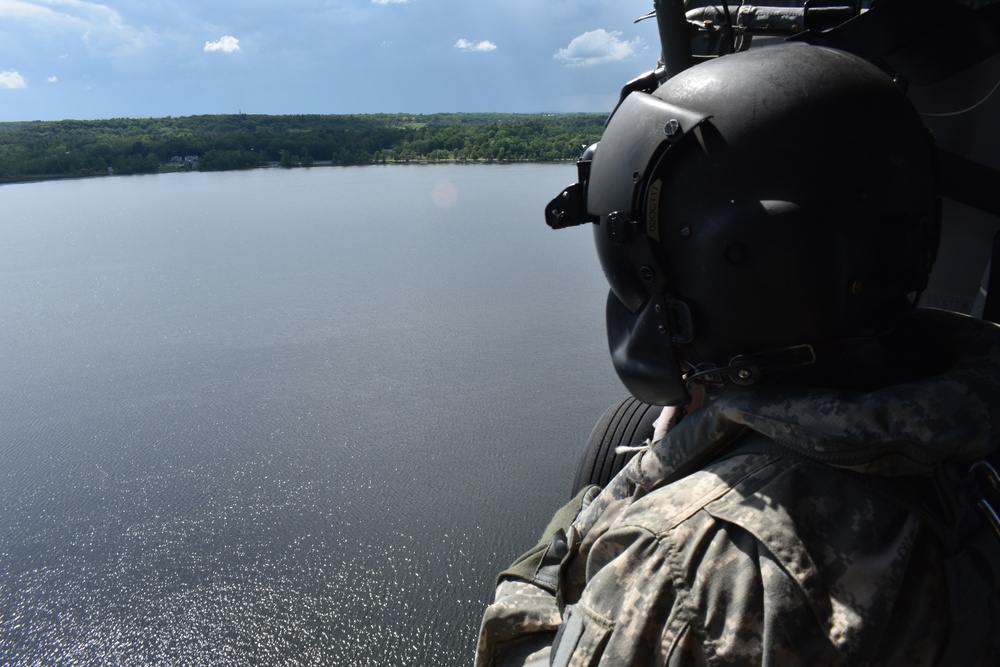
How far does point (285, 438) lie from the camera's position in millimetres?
3609

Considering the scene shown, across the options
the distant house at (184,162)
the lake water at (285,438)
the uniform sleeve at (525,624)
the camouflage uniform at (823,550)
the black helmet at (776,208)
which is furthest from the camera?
the distant house at (184,162)

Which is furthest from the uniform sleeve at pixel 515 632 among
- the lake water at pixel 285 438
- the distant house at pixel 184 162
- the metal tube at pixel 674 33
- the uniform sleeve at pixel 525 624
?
the distant house at pixel 184 162

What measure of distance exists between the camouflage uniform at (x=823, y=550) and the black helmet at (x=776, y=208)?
0.18 meters

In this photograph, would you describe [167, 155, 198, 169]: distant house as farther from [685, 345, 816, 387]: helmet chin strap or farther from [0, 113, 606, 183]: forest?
[685, 345, 816, 387]: helmet chin strap

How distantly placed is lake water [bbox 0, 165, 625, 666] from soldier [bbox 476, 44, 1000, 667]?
133 cm

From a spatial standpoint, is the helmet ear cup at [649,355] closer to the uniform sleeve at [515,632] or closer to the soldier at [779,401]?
the soldier at [779,401]

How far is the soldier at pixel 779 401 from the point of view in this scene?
0.94 m

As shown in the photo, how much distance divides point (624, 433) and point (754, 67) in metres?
1.71

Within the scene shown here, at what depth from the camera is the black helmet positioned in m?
1.16

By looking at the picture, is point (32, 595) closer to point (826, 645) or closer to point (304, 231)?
point (826, 645)

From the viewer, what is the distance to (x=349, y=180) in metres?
13.1

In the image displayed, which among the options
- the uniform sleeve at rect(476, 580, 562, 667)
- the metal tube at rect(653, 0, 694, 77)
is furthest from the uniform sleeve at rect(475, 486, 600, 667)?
the metal tube at rect(653, 0, 694, 77)

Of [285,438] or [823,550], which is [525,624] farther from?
[285,438]

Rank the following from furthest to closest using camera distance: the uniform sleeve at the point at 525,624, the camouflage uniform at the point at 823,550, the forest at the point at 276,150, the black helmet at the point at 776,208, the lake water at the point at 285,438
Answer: the forest at the point at 276,150, the lake water at the point at 285,438, the uniform sleeve at the point at 525,624, the black helmet at the point at 776,208, the camouflage uniform at the point at 823,550
